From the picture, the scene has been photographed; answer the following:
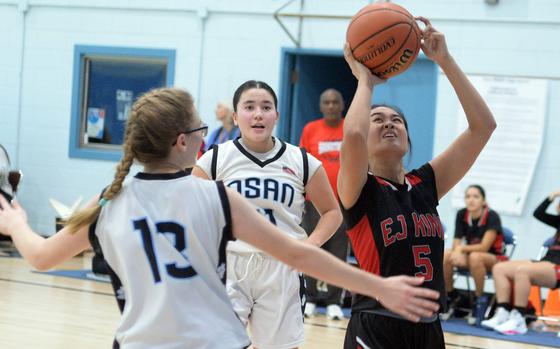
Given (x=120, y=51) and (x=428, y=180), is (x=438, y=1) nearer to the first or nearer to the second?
(x=120, y=51)

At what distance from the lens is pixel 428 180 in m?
3.30

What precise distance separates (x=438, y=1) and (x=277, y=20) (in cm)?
182

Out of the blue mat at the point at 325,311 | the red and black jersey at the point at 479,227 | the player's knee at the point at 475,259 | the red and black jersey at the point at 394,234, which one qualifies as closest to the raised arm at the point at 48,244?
the red and black jersey at the point at 394,234

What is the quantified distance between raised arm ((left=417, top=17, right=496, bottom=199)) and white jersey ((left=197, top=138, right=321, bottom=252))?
108 centimetres

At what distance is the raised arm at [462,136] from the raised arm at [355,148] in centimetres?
33

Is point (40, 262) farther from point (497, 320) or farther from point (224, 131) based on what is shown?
point (497, 320)

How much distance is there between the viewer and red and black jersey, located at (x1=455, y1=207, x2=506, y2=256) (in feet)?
28.0

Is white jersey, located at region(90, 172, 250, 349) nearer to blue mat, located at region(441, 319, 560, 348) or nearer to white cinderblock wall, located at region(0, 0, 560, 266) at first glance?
blue mat, located at region(441, 319, 560, 348)

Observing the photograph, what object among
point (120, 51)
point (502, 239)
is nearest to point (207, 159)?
point (502, 239)

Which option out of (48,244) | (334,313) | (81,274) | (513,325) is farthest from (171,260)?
(81,274)

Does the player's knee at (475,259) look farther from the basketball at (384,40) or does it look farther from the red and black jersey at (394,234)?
the red and black jersey at (394,234)

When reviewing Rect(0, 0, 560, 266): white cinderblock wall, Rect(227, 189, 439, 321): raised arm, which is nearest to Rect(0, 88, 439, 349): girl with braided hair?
Rect(227, 189, 439, 321): raised arm

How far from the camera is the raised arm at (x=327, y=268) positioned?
7.77ft

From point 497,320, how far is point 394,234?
5.20 meters
